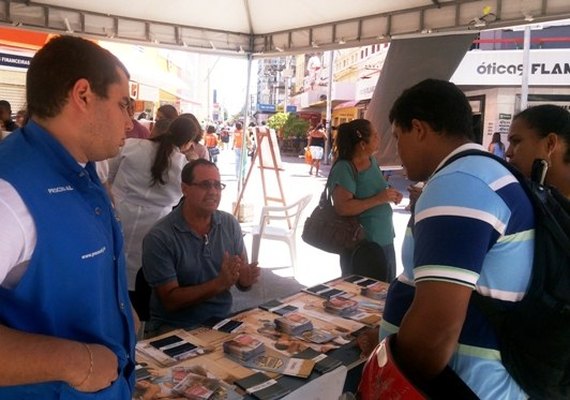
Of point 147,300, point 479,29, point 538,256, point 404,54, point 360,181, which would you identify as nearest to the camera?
point 538,256

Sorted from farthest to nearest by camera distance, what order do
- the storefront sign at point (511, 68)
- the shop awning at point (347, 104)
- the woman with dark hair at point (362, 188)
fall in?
the shop awning at point (347, 104)
the storefront sign at point (511, 68)
the woman with dark hair at point (362, 188)

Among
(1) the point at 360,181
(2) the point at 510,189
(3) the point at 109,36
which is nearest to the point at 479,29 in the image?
(1) the point at 360,181

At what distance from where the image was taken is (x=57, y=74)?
108cm

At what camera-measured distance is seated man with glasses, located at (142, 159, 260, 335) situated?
2.49 meters

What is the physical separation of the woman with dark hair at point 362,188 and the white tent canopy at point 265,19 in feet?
4.96

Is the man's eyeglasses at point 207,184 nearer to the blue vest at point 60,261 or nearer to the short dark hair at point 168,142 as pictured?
the short dark hair at point 168,142

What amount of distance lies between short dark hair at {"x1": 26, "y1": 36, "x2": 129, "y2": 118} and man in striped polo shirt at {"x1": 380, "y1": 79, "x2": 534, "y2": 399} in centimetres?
86

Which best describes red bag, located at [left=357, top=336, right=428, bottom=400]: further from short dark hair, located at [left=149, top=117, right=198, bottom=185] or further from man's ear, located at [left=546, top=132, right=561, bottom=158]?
short dark hair, located at [left=149, top=117, right=198, bottom=185]

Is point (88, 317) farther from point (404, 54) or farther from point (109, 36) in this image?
point (109, 36)

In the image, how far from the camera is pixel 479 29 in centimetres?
404

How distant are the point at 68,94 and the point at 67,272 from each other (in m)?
0.39

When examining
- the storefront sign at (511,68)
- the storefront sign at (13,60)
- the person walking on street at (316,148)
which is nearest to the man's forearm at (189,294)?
the storefront sign at (13,60)

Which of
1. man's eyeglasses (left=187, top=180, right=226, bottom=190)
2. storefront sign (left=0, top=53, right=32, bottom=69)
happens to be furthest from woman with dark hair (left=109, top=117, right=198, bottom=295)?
storefront sign (left=0, top=53, right=32, bottom=69)

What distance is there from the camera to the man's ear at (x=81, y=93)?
108 centimetres
